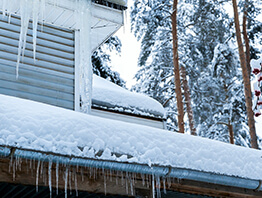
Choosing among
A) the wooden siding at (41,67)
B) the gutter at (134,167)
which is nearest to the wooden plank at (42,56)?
the wooden siding at (41,67)

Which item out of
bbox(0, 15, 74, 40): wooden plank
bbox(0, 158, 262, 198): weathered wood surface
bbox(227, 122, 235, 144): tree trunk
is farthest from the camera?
bbox(227, 122, 235, 144): tree trunk

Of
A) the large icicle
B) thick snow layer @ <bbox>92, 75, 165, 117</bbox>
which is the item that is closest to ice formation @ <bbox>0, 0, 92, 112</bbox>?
the large icicle

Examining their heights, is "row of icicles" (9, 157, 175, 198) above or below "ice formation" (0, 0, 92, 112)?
below

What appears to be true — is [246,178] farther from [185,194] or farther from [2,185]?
[2,185]

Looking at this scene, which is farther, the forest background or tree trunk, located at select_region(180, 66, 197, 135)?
the forest background

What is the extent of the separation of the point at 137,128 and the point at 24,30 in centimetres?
266

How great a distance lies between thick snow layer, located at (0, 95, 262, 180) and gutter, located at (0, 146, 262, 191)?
0.13 feet

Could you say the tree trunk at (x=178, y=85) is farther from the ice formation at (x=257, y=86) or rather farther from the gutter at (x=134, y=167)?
the gutter at (x=134, y=167)

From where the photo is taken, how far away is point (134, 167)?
9.68ft

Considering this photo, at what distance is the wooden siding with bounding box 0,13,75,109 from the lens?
5.16 meters

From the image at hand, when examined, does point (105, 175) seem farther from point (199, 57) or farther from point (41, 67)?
point (199, 57)

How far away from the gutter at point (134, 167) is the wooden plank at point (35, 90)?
8.49 ft

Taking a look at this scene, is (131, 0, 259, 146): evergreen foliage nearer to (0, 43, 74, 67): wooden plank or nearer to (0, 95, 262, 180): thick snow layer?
(0, 43, 74, 67): wooden plank

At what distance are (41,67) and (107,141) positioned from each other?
279cm
